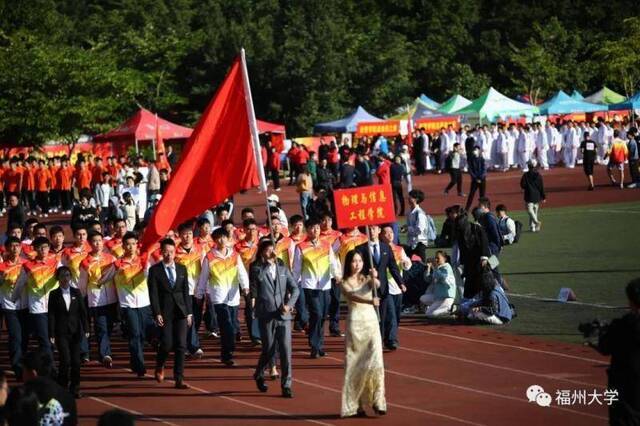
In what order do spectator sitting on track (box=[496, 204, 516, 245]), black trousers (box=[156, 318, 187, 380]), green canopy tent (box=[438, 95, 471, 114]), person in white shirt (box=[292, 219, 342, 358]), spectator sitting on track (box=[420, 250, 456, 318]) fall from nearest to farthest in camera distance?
black trousers (box=[156, 318, 187, 380]), person in white shirt (box=[292, 219, 342, 358]), spectator sitting on track (box=[420, 250, 456, 318]), spectator sitting on track (box=[496, 204, 516, 245]), green canopy tent (box=[438, 95, 471, 114])

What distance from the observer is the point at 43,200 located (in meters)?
45.5

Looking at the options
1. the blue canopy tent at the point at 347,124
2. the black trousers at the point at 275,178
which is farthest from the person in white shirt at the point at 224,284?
the blue canopy tent at the point at 347,124

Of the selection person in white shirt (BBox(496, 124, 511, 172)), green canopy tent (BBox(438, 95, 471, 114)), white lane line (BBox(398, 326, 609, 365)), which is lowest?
white lane line (BBox(398, 326, 609, 365))

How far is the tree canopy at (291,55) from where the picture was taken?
183 feet

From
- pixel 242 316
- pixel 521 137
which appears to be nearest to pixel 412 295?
pixel 242 316

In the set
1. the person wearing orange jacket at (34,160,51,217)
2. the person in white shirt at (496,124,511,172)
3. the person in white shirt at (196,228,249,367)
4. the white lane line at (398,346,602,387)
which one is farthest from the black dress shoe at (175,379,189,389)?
the person in white shirt at (496,124,511,172)

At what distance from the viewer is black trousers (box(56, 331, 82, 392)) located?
629 inches

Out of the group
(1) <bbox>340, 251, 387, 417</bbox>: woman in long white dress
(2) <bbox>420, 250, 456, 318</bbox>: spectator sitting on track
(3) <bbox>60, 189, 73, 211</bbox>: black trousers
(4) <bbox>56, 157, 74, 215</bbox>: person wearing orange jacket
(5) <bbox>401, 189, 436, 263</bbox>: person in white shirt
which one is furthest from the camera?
(3) <bbox>60, 189, 73, 211</bbox>: black trousers

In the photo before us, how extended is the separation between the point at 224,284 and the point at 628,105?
145ft

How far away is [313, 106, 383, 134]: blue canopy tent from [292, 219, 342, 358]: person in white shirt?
3946cm

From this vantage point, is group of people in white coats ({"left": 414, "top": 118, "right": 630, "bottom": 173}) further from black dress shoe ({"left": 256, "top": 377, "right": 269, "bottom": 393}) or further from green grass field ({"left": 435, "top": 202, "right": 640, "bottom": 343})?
A: black dress shoe ({"left": 256, "top": 377, "right": 269, "bottom": 393})

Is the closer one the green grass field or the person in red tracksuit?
the green grass field

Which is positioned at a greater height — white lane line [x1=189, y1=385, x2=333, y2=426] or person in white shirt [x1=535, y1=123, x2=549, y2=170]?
person in white shirt [x1=535, y1=123, x2=549, y2=170]

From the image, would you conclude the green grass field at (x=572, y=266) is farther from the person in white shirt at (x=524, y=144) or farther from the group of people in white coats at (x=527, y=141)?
the group of people in white coats at (x=527, y=141)
